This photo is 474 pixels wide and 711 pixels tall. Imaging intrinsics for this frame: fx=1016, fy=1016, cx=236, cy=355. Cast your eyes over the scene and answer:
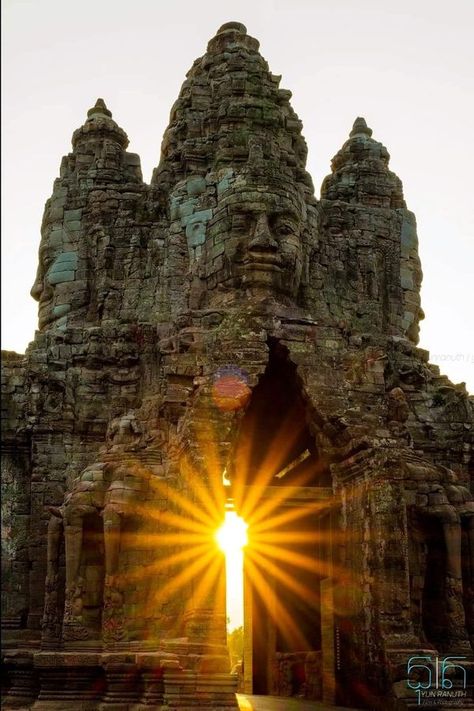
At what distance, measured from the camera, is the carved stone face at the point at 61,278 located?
19.6 metres

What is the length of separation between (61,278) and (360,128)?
761 cm

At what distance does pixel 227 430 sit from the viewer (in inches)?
614

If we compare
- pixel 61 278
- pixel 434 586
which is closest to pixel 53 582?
pixel 434 586

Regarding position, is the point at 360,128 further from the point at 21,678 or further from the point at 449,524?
the point at 21,678

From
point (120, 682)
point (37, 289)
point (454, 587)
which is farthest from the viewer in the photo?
point (37, 289)

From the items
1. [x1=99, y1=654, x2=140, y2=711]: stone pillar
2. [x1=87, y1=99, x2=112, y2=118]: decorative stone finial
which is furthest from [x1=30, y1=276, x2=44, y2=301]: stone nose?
[x1=99, y1=654, x2=140, y2=711]: stone pillar

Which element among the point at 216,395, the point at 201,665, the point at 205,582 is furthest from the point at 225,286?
the point at 201,665

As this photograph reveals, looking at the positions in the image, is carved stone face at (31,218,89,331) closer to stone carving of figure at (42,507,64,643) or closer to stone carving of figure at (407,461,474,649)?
stone carving of figure at (42,507,64,643)

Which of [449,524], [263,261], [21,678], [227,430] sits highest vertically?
[263,261]

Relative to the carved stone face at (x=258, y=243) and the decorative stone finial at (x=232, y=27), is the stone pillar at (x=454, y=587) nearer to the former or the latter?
the carved stone face at (x=258, y=243)
